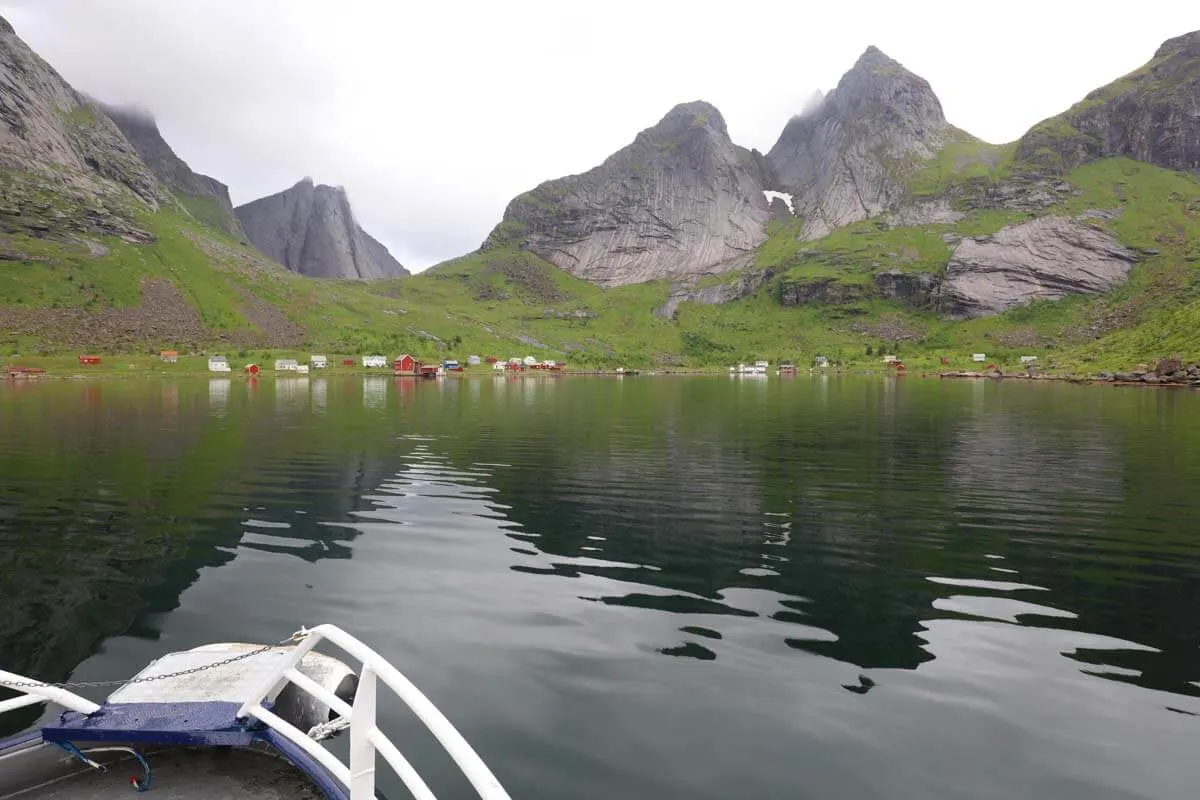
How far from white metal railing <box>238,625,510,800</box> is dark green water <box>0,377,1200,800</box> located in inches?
114

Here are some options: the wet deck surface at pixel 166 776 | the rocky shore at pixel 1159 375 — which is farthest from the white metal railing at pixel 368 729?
the rocky shore at pixel 1159 375

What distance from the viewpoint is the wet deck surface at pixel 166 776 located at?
888cm

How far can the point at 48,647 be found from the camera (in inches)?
618

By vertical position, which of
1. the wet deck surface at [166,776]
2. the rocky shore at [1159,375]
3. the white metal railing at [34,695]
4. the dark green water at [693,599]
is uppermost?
the rocky shore at [1159,375]

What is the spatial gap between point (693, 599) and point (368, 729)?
1295 cm

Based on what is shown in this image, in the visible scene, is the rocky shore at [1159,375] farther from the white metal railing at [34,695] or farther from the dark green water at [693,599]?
the white metal railing at [34,695]

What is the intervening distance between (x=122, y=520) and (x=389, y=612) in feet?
57.2

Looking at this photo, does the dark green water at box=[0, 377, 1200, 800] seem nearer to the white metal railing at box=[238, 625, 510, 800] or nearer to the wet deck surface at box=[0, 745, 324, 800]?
the wet deck surface at box=[0, 745, 324, 800]

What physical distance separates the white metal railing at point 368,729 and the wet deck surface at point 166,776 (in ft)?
1.72

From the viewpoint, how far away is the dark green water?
1168 centimetres

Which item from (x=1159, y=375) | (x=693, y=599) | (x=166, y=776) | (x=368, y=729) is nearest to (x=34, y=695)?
(x=166, y=776)

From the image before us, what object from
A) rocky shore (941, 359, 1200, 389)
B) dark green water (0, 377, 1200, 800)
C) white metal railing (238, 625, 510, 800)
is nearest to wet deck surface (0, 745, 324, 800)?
white metal railing (238, 625, 510, 800)

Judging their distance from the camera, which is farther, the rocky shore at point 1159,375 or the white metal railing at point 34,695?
the rocky shore at point 1159,375

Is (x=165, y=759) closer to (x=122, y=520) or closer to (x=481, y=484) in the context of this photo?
(x=122, y=520)
